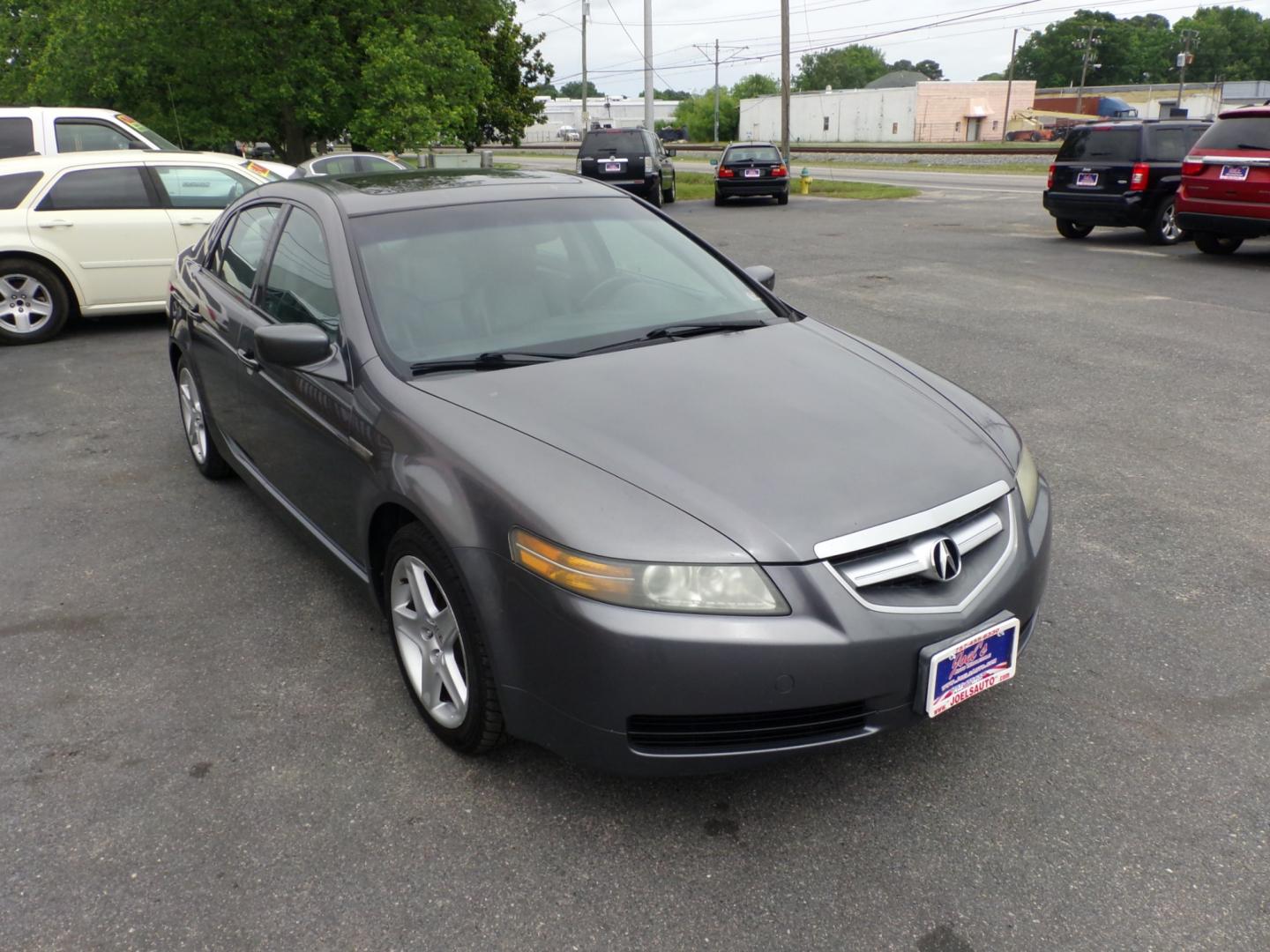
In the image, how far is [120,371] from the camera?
26.4 feet

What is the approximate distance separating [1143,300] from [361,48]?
1656 centimetres

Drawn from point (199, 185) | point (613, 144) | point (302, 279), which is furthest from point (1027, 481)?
point (613, 144)

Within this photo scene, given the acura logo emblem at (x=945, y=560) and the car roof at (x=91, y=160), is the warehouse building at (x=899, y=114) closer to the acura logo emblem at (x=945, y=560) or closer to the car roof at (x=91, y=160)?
the car roof at (x=91, y=160)

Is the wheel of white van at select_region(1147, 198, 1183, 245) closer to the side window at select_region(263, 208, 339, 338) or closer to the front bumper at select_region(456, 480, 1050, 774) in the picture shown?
the side window at select_region(263, 208, 339, 338)

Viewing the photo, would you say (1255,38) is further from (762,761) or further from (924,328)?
(762,761)

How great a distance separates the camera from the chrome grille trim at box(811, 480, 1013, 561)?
8.09 feet

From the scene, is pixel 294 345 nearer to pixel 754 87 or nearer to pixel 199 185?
pixel 199 185

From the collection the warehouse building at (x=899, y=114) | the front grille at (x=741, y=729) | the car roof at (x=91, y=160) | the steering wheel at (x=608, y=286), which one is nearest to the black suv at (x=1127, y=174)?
the car roof at (x=91, y=160)

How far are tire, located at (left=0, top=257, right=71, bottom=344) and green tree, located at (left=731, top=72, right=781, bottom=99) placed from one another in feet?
335

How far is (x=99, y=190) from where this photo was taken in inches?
361

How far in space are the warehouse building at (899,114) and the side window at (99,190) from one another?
74863 mm

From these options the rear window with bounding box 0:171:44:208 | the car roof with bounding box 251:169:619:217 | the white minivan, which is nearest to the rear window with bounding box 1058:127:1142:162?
the white minivan

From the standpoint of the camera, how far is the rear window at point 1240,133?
11.4 metres

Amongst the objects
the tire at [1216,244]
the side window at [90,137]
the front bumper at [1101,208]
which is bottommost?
the tire at [1216,244]
